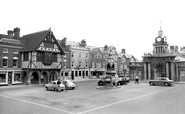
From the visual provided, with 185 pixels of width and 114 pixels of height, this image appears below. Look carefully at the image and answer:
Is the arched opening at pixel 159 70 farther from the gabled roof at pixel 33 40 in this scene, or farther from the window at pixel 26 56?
the window at pixel 26 56

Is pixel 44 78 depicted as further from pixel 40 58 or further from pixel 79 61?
pixel 79 61

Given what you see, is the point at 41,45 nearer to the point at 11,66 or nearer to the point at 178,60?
the point at 11,66

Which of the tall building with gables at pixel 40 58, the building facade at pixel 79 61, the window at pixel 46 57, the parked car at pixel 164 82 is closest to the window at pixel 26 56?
the tall building with gables at pixel 40 58

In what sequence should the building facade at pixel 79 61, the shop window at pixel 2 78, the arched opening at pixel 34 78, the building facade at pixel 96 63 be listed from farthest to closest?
the building facade at pixel 96 63 < the building facade at pixel 79 61 < the arched opening at pixel 34 78 < the shop window at pixel 2 78

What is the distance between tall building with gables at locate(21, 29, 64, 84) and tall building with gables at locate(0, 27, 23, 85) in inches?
41.0

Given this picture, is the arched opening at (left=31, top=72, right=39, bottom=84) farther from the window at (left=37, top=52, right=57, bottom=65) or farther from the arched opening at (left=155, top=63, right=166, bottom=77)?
the arched opening at (left=155, top=63, right=166, bottom=77)

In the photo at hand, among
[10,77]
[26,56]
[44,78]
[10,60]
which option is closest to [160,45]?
[44,78]

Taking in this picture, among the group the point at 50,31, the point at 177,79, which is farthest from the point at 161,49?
the point at 50,31

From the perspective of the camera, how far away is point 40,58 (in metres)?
37.7

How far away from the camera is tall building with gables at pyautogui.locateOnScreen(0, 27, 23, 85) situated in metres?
34.5

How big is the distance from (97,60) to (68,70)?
560 inches

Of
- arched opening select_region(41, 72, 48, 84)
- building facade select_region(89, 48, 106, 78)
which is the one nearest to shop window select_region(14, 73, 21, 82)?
arched opening select_region(41, 72, 48, 84)

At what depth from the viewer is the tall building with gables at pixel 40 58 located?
3650 centimetres

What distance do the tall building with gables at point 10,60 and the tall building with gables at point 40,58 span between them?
1041 millimetres
